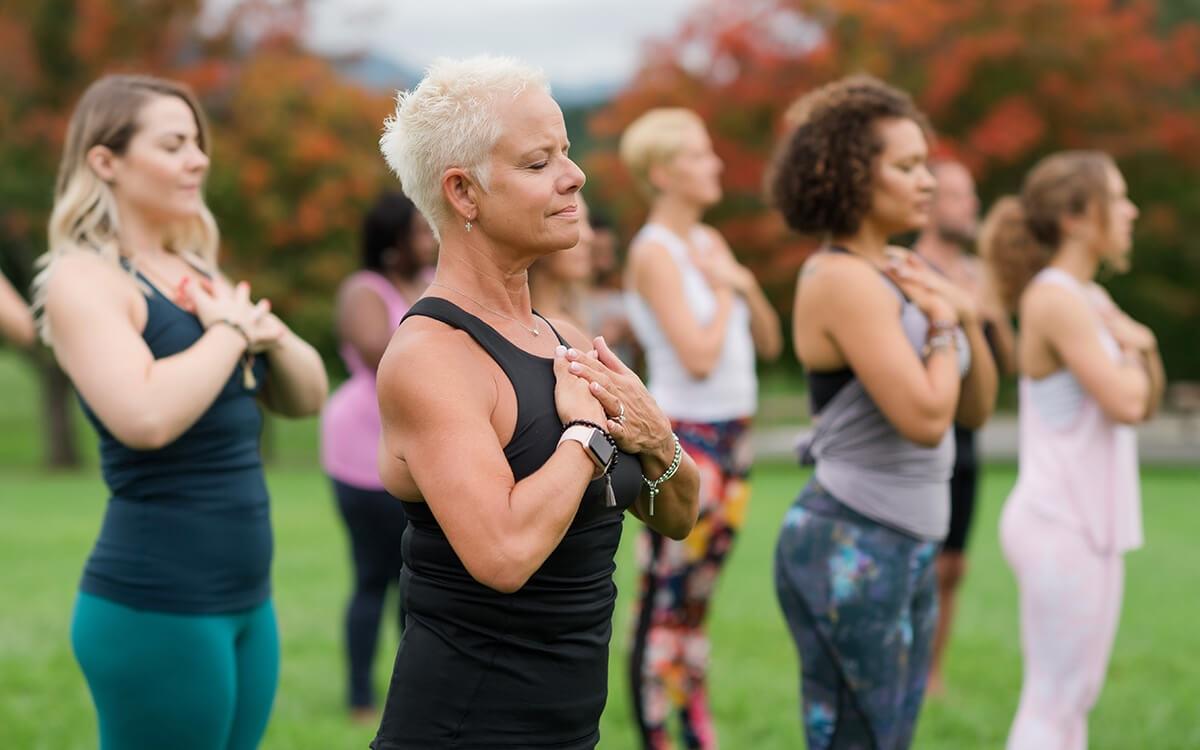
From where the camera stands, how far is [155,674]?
356 cm

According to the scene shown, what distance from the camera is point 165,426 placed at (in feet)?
11.3

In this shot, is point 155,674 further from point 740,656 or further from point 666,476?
point 740,656

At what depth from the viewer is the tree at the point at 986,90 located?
23.5 m

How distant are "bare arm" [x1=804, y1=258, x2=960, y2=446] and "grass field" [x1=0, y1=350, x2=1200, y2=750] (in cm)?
274

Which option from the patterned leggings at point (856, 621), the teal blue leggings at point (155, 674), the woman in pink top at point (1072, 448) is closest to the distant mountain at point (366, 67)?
the woman in pink top at point (1072, 448)

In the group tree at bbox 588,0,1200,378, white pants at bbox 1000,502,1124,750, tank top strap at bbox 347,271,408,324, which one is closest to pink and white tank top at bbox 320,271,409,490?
tank top strap at bbox 347,271,408,324

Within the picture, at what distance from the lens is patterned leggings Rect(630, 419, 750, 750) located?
18.4 ft

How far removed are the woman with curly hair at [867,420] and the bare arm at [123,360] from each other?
1717 millimetres

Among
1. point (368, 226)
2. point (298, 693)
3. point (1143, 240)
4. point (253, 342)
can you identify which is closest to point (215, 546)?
point (253, 342)

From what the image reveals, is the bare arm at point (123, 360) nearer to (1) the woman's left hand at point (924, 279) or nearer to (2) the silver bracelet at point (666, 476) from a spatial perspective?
(2) the silver bracelet at point (666, 476)

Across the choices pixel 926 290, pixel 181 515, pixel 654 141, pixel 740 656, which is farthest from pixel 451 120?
pixel 740 656

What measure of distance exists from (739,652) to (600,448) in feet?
19.6

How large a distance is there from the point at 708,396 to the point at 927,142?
1.71 m

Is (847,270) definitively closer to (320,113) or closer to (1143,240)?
(1143,240)
